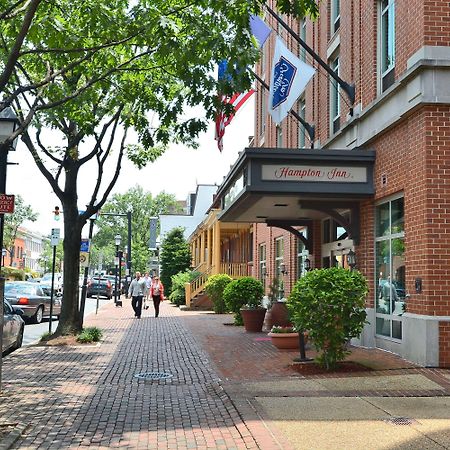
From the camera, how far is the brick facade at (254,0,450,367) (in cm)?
1005

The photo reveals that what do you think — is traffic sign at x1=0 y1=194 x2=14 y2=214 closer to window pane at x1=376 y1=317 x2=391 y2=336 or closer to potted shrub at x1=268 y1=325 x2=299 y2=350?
potted shrub at x1=268 y1=325 x2=299 y2=350

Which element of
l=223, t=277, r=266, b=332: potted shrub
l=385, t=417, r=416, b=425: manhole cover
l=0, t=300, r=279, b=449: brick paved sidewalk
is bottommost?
l=0, t=300, r=279, b=449: brick paved sidewalk

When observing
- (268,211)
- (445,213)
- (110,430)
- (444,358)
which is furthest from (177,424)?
(268,211)

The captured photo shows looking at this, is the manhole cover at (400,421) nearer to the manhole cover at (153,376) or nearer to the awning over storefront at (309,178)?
the manhole cover at (153,376)

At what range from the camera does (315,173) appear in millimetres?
12234

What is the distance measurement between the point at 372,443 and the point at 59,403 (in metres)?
4.00

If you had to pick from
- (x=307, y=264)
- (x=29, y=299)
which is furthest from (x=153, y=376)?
(x=29, y=299)

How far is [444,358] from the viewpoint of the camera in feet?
31.8

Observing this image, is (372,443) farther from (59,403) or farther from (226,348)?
(226,348)

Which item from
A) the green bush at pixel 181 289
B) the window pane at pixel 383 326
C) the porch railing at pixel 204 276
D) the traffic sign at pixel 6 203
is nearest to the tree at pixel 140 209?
the green bush at pixel 181 289

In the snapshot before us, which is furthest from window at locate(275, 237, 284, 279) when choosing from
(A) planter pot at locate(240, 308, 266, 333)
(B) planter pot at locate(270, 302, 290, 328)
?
(B) planter pot at locate(270, 302, 290, 328)

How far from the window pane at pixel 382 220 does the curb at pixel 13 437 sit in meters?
7.97

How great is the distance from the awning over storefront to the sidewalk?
3.08 metres

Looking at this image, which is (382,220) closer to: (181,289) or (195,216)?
(181,289)
